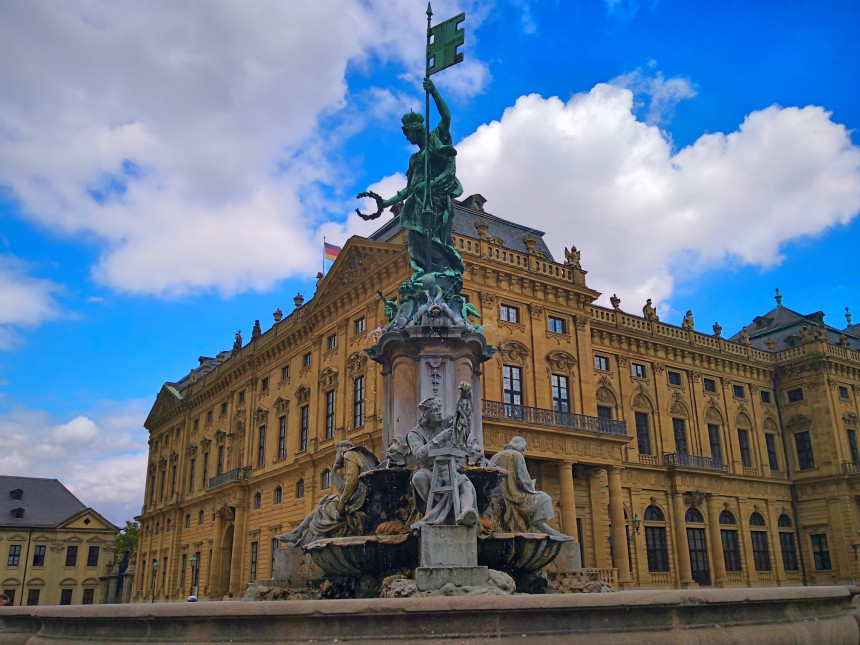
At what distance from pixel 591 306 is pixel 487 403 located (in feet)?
42.5

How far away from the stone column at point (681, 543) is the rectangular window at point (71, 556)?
182 feet

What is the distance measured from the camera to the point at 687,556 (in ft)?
135

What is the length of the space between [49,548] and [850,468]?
66730 mm

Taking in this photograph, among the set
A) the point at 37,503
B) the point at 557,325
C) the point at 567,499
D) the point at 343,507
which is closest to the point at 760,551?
the point at 567,499

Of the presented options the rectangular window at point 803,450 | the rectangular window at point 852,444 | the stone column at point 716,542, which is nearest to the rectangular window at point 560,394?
the stone column at point 716,542

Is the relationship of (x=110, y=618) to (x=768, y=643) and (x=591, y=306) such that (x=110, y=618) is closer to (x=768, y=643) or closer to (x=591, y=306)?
(x=768, y=643)

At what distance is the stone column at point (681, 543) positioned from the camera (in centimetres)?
4012

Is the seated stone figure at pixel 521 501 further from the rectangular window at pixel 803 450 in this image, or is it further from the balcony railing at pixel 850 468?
the rectangular window at pixel 803 450

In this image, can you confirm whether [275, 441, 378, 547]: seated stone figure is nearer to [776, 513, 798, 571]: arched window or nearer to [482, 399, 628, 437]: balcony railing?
[482, 399, 628, 437]: balcony railing

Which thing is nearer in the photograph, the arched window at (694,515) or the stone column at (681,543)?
the stone column at (681,543)

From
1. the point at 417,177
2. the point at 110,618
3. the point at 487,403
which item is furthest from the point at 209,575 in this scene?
the point at 110,618

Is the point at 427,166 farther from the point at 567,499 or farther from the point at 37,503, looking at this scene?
the point at 37,503

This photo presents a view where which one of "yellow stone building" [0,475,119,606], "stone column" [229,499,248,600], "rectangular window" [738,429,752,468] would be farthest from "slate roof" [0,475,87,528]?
"rectangular window" [738,429,752,468]

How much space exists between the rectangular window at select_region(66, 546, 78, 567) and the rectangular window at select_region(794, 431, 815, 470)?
62.4 meters
